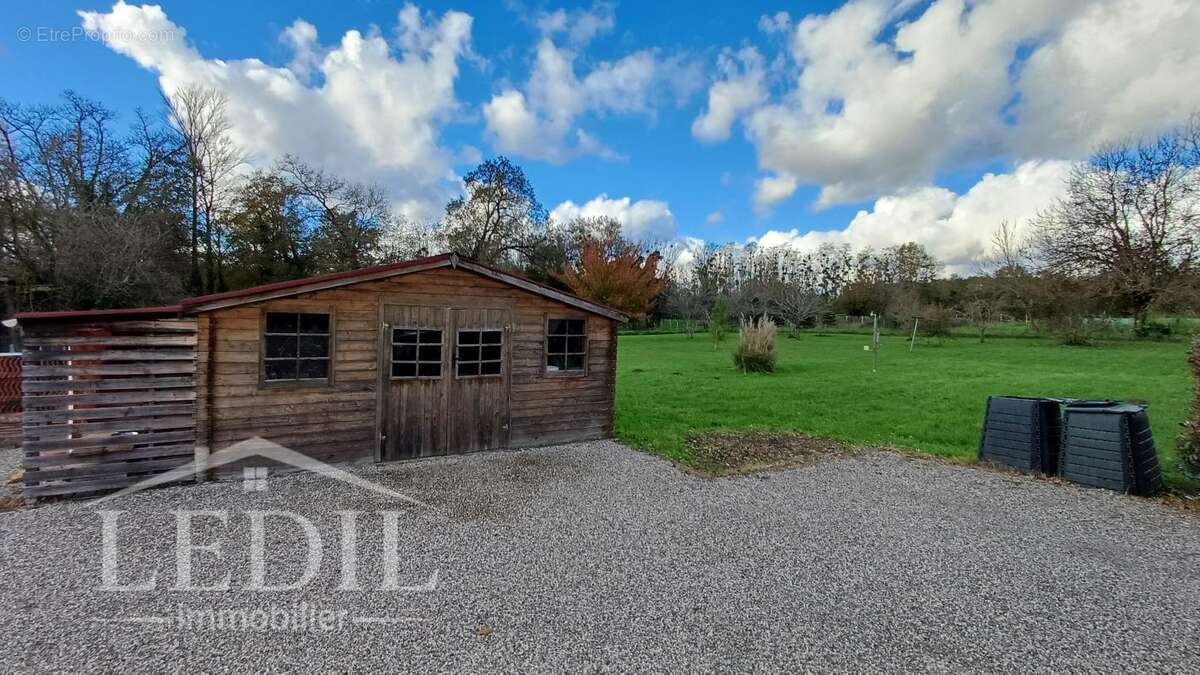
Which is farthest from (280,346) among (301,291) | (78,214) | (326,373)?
(78,214)

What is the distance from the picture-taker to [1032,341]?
26.1 m

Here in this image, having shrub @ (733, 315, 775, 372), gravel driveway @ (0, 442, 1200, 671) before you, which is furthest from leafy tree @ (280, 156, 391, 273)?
gravel driveway @ (0, 442, 1200, 671)

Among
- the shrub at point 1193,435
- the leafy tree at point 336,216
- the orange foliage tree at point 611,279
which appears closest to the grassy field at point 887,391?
the shrub at point 1193,435

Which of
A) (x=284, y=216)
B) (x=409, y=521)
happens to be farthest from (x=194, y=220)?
(x=409, y=521)

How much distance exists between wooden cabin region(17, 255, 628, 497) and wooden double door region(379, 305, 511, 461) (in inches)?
0.7

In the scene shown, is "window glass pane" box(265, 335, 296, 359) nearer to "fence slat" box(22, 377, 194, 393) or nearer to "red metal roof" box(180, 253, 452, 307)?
"red metal roof" box(180, 253, 452, 307)

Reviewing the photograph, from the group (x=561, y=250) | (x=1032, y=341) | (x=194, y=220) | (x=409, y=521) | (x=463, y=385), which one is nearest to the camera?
(x=409, y=521)

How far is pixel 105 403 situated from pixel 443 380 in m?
3.21

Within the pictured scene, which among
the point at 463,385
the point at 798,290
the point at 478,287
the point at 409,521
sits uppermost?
the point at 798,290

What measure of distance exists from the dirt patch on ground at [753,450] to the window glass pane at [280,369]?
4878 millimetres

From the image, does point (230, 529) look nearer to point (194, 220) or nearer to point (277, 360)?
point (277, 360)

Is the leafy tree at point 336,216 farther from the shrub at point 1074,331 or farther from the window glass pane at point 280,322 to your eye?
the shrub at point 1074,331

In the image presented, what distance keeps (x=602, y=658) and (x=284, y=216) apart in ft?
90.9

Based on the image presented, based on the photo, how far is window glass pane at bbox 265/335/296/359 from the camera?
5348mm
